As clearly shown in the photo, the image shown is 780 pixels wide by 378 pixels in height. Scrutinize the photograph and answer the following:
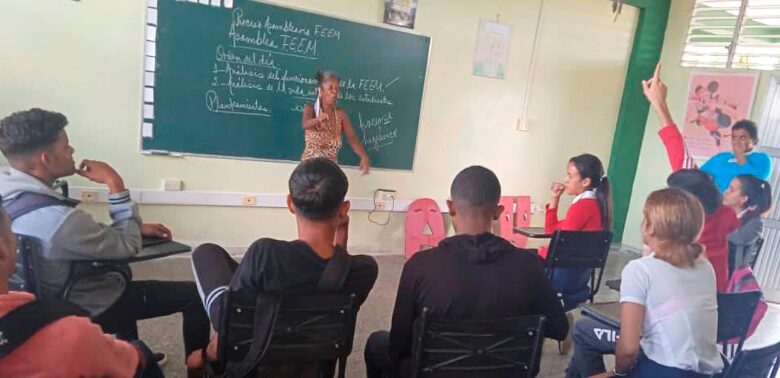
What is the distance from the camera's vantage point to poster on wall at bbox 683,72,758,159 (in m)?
5.09

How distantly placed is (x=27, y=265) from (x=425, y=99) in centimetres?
361

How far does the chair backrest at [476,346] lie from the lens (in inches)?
58.5

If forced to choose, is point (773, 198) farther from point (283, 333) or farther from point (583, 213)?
point (283, 333)

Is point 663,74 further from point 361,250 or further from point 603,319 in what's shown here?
point 603,319

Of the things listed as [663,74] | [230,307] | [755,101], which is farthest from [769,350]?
[663,74]

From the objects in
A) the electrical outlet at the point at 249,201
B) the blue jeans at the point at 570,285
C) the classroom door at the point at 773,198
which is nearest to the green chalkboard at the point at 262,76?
the electrical outlet at the point at 249,201

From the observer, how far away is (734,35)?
17.0 ft

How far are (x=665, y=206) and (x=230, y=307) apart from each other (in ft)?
4.71

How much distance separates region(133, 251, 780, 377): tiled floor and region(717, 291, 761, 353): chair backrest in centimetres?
100

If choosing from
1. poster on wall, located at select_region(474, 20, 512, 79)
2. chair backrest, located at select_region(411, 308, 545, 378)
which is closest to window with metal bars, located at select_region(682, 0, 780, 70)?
poster on wall, located at select_region(474, 20, 512, 79)

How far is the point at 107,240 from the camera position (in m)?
1.76

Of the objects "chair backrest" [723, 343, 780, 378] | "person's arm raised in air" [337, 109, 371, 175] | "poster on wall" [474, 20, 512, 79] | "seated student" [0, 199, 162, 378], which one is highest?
"poster on wall" [474, 20, 512, 79]

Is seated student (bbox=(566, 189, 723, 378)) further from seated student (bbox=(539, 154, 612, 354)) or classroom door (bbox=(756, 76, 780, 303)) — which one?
classroom door (bbox=(756, 76, 780, 303))

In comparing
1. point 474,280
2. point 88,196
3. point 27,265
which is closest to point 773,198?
point 474,280
